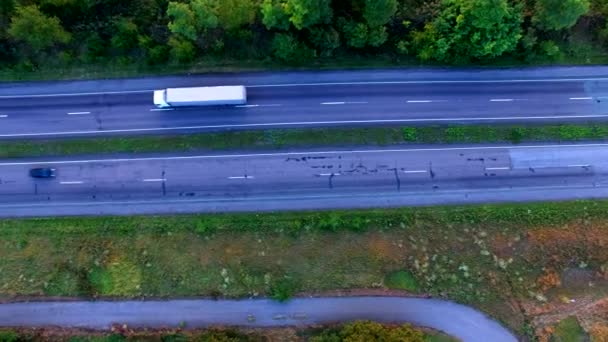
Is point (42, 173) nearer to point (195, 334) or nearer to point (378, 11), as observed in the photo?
point (195, 334)

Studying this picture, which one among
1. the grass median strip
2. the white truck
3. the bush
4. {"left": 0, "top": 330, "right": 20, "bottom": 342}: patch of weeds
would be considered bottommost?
{"left": 0, "top": 330, "right": 20, "bottom": 342}: patch of weeds

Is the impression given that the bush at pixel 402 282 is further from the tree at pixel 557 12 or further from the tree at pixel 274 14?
the tree at pixel 557 12

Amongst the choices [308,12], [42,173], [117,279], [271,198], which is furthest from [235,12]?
[117,279]

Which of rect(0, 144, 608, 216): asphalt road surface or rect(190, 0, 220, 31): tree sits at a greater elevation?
rect(190, 0, 220, 31): tree

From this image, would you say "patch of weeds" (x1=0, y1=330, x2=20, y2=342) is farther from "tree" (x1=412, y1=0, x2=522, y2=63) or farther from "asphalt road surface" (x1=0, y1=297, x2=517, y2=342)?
"tree" (x1=412, y1=0, x2=522, y2=63)

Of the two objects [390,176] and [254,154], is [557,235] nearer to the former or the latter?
[390,176]

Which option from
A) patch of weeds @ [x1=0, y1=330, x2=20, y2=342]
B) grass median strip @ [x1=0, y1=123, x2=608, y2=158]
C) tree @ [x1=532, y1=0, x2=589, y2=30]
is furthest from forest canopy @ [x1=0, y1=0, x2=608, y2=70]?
patch of weeds @ [x1=0, y1=330, x2=20, y2=342]
